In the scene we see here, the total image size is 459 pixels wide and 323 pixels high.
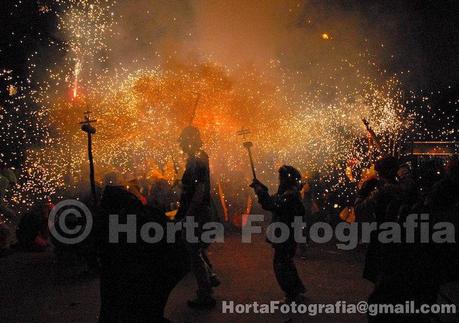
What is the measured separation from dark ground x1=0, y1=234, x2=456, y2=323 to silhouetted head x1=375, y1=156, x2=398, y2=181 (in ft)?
6.03

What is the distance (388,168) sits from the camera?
3545 mm

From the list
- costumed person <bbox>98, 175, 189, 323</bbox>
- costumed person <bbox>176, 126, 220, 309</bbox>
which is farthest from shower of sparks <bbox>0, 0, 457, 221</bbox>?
costumed person <bbox>98, 175, 189, 323</bbox>

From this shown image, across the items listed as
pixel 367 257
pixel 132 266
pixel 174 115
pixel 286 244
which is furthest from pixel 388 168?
pixel 174 115

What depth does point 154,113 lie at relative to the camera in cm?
1741

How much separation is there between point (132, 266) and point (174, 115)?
1509 cm

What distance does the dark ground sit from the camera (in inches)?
179

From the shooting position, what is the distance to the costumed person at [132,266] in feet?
7.66

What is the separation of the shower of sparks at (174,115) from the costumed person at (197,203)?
21.1ft

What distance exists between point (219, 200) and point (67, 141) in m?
6.77

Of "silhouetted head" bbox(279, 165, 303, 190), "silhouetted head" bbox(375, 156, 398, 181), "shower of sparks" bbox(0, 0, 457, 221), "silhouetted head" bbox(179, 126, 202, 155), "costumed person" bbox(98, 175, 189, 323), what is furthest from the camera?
"shower of sparks" bbox(0, 0, 457, 221)

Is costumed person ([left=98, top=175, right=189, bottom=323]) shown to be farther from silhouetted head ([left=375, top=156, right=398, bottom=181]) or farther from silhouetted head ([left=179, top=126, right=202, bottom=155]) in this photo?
silhouetted head ([left=179, top=126, right=202, bottom=155])

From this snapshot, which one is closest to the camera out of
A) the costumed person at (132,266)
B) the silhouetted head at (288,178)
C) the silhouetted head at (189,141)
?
the costumed person at (132,266)

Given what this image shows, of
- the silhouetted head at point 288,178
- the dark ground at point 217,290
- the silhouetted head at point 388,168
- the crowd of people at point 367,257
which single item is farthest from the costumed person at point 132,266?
the silhouetted head at point 288,178

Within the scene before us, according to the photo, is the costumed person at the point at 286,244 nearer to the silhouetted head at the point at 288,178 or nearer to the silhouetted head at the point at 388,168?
the silhouetted head at the point at 288,178
